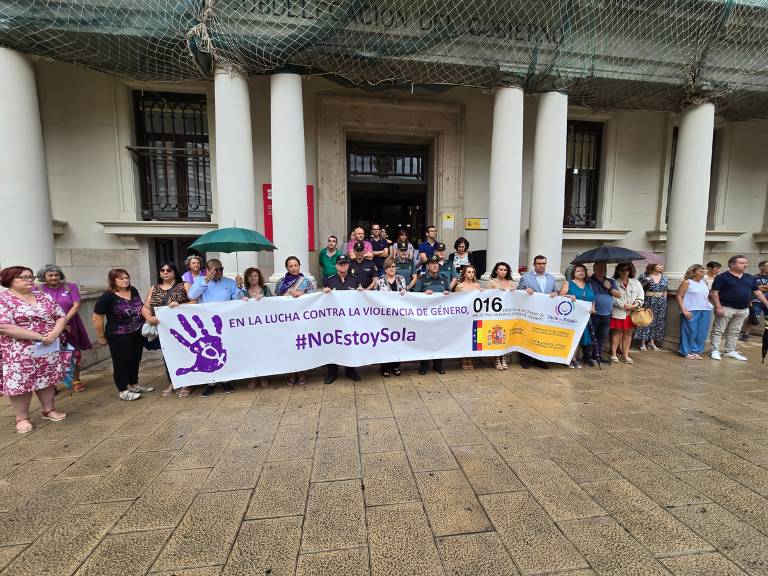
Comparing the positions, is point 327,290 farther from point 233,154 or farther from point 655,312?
point 655,312

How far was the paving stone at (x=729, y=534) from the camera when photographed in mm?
1890

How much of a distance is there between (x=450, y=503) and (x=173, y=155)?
922cm

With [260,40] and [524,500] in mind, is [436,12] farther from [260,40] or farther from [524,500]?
[524,500]

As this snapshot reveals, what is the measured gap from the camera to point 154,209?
835cm

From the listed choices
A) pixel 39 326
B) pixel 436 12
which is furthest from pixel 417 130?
pixel 39 326

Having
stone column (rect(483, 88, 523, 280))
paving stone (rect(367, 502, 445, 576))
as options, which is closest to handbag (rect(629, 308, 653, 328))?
stone column (rect(483, 88, 523, 280))

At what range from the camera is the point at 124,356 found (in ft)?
14.1

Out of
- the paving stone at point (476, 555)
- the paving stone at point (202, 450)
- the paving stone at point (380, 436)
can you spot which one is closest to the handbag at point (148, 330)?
the paving stone at point (202, 450)

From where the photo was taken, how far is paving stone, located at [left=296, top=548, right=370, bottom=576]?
1838 mm

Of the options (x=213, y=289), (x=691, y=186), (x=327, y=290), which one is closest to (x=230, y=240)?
(x=213, y=289)

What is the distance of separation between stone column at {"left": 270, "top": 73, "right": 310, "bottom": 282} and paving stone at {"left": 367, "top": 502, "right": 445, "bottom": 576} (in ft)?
14.9

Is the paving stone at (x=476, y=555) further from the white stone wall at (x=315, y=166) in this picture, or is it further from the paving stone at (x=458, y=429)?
the white stone wall at (x=315, y=166)

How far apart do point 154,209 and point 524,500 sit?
9.37 m

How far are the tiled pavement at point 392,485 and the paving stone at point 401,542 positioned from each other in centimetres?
1
